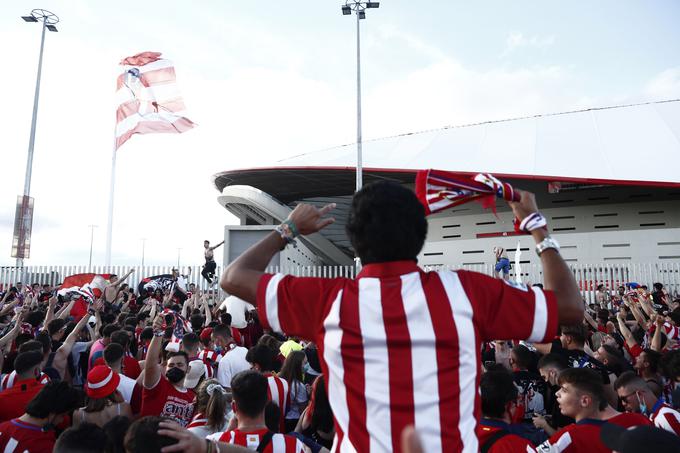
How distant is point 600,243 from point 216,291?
17844 mm

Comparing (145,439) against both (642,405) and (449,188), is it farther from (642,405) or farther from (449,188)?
(642,405)

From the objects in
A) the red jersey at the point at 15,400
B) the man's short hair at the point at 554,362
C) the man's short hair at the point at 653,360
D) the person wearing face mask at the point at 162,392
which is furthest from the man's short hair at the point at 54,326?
the man's short hair at the point at 653,360

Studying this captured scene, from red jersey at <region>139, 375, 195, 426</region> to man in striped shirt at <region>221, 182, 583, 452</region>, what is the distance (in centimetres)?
276

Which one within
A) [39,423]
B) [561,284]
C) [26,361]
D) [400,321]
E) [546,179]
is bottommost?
[39,423]

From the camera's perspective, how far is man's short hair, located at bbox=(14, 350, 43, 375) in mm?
Result: 4008

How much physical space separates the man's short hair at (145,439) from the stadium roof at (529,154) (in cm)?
2386

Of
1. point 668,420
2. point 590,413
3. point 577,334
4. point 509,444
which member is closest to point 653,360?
point 577,334

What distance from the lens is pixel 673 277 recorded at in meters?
18.7

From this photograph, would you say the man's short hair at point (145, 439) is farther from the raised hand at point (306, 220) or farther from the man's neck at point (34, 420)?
the man's neck at point (34, 420)

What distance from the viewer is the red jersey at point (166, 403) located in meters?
4.01

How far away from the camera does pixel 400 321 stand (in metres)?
1.54

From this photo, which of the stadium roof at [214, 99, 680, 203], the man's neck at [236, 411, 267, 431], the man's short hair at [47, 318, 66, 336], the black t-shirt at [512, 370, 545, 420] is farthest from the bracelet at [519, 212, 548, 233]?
the stadium roof at [214, 99, 680, 203]

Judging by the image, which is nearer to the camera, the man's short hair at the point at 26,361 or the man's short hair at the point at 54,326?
the man's short hair at the point at 26,361

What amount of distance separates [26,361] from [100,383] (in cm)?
92
